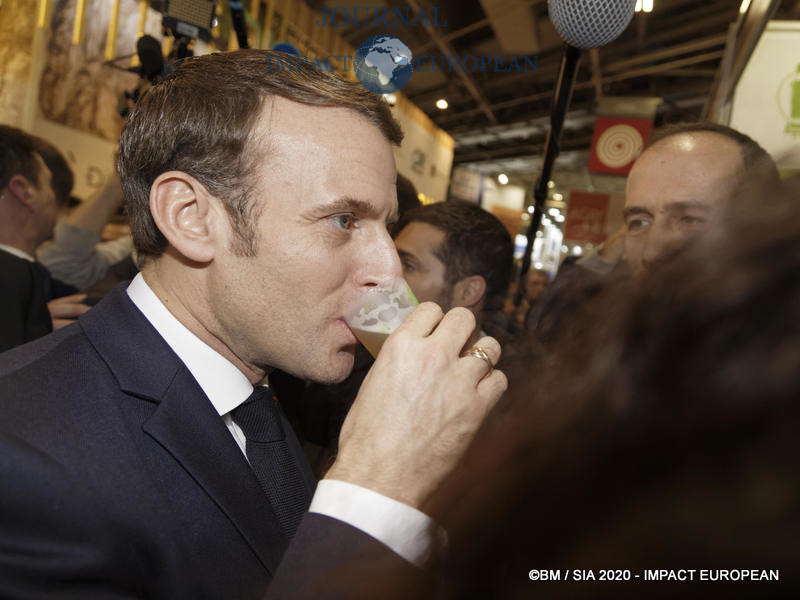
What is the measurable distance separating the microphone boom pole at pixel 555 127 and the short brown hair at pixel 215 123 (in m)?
0.55

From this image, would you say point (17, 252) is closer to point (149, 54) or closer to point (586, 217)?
→ point (149, 54)

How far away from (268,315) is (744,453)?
1049mm

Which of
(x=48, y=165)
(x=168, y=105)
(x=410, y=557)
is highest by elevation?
(x=48, y=165)

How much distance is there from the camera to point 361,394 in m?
0.81

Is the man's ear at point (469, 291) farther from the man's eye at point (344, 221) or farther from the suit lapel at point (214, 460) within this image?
the suit lapel at point (214, 460)

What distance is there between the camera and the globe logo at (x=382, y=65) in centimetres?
152

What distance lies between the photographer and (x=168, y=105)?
124 centimetres

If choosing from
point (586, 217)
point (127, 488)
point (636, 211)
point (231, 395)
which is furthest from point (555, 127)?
point (586, 217)

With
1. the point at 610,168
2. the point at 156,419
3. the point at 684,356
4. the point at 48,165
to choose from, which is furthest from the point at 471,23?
the point at 684,356

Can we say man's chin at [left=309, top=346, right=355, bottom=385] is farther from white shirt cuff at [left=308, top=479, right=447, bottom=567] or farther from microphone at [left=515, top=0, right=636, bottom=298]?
microphone at [left=515, top=0, right=636, bottom=298]

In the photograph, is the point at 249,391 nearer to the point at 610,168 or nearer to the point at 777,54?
the point at 777,54

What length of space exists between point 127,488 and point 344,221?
731mm

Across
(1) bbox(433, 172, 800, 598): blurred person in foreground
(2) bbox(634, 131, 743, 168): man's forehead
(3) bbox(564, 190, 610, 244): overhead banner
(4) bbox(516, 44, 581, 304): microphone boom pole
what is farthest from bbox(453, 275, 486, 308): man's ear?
(3) bbox(564, 190, 610, 244): overhead banner

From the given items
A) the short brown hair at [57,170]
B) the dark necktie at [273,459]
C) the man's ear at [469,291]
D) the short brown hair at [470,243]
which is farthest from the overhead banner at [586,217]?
the dark necktie at [273,459]
